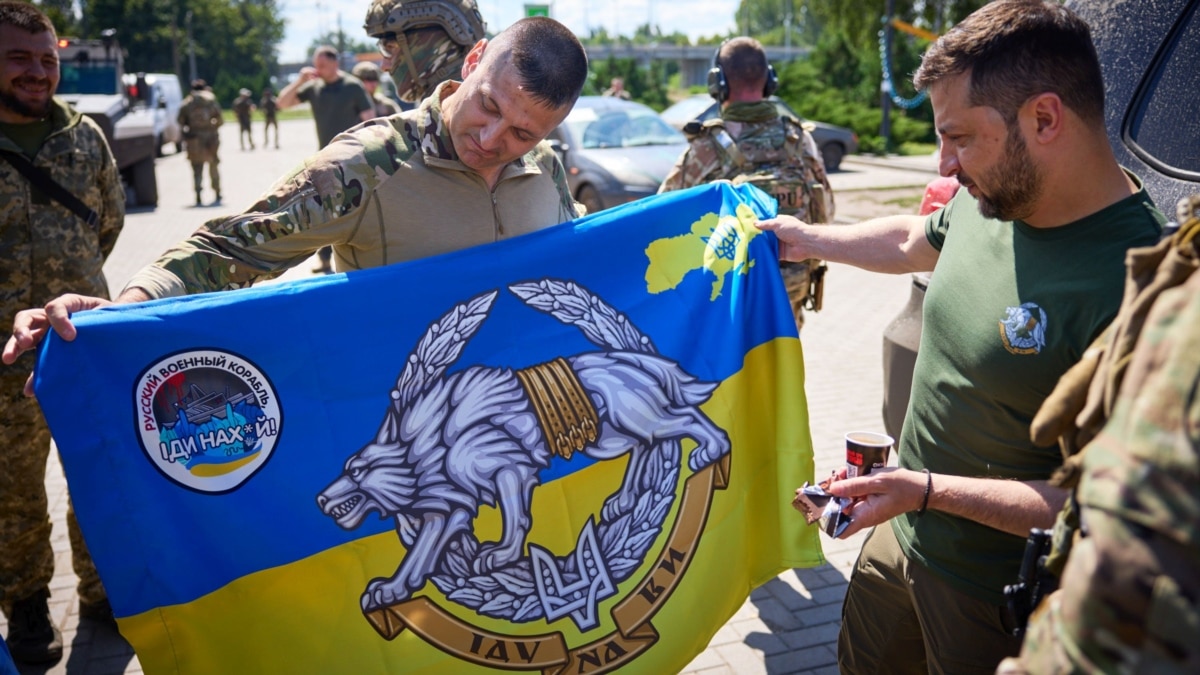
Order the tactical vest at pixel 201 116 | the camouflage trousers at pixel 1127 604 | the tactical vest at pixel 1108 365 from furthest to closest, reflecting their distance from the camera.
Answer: the tactical vest at pixel 201 116
the tactical vest at pixel 1108 365
the camouflage trousers at pixel 1127 604

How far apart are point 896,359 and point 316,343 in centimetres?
214

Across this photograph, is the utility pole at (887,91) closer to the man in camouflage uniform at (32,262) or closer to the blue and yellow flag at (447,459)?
the man in camouflage uniform at (32,262)

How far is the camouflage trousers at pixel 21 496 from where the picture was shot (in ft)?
12.0

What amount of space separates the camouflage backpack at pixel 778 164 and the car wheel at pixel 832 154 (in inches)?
672

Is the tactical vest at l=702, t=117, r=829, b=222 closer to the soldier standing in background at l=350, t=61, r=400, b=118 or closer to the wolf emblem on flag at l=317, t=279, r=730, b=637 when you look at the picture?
the wolf emblem on flag at l=317, t=279, r=730, b=637

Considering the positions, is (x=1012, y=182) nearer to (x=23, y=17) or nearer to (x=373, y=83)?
(x=23, y=17)

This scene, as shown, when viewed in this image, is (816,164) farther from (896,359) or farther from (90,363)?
(90,363)

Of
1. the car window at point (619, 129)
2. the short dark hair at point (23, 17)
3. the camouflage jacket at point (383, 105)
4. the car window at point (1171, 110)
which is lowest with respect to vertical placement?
the car window at point (619, 129)

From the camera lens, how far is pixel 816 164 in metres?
5.11

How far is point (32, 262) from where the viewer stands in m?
3.81

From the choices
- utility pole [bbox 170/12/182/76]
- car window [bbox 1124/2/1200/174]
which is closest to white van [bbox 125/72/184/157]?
car window [bbox 1124/2/1200/174]

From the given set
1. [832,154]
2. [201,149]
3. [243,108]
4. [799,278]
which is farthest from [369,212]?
[243,108]

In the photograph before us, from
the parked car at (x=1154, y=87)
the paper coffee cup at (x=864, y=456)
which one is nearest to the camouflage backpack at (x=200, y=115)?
the parked car at (x=1154, y=87)

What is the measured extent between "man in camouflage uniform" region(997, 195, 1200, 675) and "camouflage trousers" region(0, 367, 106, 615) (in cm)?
371
